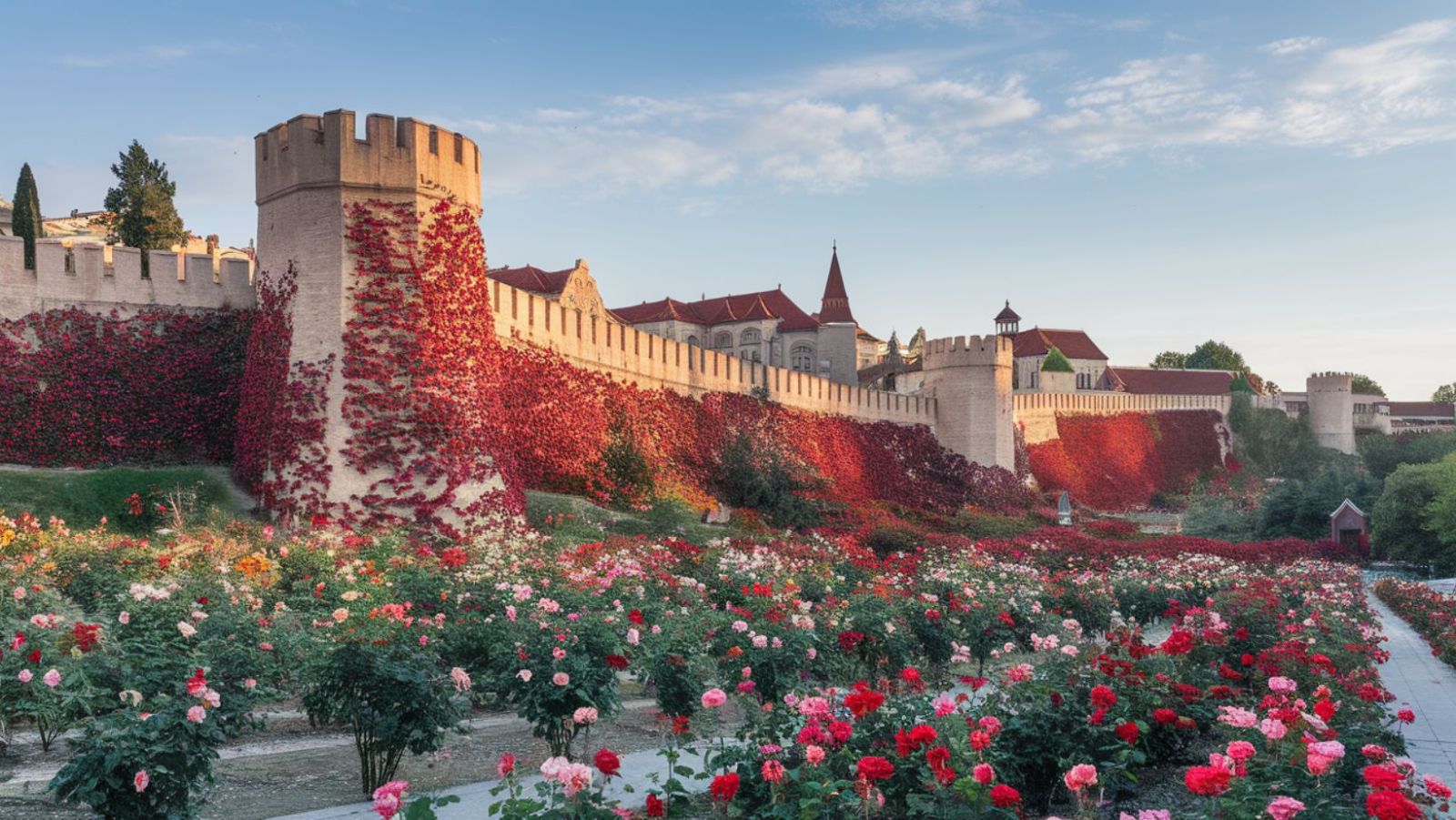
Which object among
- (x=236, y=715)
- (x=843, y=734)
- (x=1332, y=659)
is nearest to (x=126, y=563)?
(x=236, y=715)

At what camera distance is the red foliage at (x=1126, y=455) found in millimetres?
45281

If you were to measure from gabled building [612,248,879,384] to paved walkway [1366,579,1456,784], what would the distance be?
1605 inches

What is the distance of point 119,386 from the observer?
17203 millimetres

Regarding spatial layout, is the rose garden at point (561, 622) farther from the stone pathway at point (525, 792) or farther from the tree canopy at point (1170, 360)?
the tree canopy at point (1170, 360)

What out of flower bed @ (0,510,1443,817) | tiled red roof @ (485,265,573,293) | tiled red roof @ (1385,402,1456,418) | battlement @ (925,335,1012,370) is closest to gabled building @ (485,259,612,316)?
tiled red roof @ (485,265,573,293)

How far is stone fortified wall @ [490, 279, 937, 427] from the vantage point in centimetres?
2086

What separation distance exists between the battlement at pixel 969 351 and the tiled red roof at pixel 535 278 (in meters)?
17.9

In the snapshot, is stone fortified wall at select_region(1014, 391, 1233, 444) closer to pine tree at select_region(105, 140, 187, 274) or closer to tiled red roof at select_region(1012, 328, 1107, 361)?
tiled red roof at select_region(1012, 328, 1107, 361)

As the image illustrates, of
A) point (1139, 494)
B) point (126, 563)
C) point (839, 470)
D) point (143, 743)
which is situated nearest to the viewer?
point (143, 743)

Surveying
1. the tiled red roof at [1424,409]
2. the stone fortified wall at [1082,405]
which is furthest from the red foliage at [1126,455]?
the tiled red roof at [1424,409]

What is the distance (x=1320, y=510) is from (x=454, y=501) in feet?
87.3

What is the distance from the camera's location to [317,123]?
54.3 ft

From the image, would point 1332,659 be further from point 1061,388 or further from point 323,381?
point 1061,388

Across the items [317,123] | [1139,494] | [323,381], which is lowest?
[1139,494]
